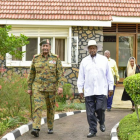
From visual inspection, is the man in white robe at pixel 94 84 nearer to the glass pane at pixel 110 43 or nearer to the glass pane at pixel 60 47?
the glass pane at pixel 60 47

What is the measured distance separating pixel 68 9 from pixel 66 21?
0.78 meters

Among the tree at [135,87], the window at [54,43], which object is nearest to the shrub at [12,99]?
the tree at [135,87]

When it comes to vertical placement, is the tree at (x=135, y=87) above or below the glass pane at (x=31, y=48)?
below

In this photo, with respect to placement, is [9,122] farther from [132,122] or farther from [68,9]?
[68,9]

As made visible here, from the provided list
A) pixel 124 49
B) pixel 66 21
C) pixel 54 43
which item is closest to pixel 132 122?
pixel 66 21

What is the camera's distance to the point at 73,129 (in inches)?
A: 354

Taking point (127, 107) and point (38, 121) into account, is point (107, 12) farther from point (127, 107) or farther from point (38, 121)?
point (38, 121)

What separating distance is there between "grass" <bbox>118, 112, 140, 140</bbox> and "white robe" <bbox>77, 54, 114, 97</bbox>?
82cm

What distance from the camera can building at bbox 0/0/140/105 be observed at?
49.4ft

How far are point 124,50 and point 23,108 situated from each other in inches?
378

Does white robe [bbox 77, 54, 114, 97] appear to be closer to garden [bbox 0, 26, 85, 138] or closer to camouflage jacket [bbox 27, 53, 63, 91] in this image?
camouflage jacket [bbox 27, 53, 63, 91]

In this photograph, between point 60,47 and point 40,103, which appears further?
point 60,47

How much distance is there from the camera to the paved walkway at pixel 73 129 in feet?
25.6

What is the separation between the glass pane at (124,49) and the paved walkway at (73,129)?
6640 millimetres
